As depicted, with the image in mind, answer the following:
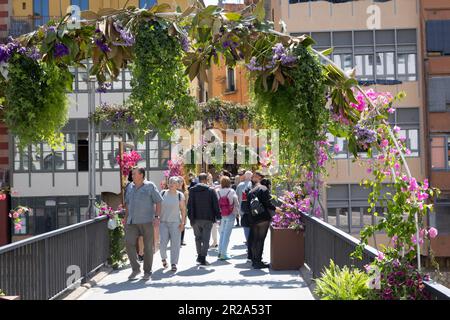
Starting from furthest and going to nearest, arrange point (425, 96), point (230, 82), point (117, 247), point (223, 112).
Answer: point (230, 82)
point (425, 96)
point (223, 112)
point (117, 247)

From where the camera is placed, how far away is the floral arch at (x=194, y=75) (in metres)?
8.15

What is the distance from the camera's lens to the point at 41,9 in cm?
3588

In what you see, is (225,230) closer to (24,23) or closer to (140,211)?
(140,211)

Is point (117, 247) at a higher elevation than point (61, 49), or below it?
below

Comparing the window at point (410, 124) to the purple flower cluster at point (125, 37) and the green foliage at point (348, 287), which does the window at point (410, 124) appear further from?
the green foliage at point (348, 287)

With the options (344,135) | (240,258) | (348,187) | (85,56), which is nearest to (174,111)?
(85,56)

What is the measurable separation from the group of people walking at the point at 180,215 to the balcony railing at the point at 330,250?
984mm

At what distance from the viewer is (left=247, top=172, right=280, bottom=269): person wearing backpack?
12.6 meters

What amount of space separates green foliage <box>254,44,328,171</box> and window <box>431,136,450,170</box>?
28.1 m

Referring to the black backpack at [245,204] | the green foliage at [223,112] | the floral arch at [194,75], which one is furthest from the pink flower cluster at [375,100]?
the green foliage at [223,112]

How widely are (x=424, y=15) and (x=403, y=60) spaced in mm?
2316

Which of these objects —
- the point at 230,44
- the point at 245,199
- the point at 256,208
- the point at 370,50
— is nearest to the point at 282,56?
the point at 230,44

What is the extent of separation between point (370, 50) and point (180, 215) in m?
24.8

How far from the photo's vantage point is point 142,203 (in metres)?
11.4
